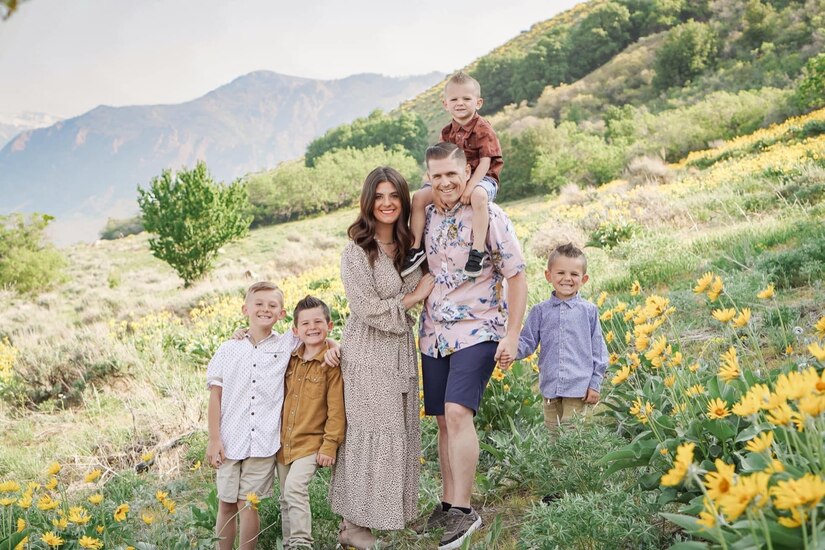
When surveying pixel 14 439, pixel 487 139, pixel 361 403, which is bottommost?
pixel 14 439

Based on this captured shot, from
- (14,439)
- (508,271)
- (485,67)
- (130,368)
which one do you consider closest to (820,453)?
(508,271)

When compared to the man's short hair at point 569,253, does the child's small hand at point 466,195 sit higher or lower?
higher

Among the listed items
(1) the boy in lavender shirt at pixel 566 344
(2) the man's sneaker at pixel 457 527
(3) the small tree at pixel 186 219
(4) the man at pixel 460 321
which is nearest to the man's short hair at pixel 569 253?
(1) the boy in lavender shirt at pixel 566 344

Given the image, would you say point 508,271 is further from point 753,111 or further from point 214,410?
point 753,111

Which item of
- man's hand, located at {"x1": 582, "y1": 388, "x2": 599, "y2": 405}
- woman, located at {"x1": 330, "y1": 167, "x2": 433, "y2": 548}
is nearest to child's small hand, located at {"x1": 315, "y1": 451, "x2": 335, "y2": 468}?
woman, located at {"x1": 330, "y1": 167, "x2": 433, "y2": 548}

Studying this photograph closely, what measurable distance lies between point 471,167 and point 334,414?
1.55 meters

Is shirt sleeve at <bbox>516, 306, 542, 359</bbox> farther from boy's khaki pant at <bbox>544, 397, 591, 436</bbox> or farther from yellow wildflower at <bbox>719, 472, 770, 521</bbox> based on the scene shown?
yellow wildflower at <bbox>719, 472, 770, 521</bbox>

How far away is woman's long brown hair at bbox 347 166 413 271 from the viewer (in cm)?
335

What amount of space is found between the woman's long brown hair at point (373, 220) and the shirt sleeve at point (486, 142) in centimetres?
58

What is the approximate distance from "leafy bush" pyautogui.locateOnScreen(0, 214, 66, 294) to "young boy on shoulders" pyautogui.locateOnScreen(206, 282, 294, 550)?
A: 22.6 m

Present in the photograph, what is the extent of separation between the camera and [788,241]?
7.02 m

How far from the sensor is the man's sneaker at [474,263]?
322 cm

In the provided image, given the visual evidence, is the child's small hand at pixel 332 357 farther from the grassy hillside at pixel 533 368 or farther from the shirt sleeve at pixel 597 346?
the shirt sleeve at pixel 597 346

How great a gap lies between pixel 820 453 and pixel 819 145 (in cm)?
1190
